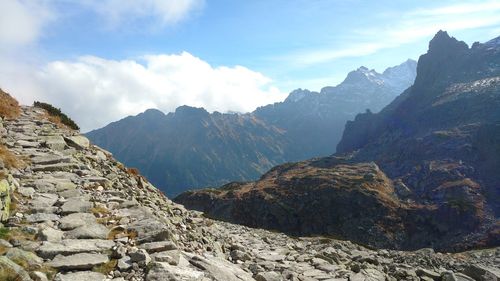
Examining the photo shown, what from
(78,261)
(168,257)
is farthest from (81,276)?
(168,257)

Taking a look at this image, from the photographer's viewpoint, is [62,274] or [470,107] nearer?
[62,274]

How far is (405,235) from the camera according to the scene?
322 ft

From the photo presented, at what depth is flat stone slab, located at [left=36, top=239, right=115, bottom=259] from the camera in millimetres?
9906

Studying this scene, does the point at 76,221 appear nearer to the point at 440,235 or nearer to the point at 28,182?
the point at 28,182

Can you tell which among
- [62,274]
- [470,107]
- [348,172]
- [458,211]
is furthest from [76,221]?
[470,107]

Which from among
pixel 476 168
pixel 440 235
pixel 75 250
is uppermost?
pixel 75 250

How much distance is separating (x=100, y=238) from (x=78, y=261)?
1.73 meters

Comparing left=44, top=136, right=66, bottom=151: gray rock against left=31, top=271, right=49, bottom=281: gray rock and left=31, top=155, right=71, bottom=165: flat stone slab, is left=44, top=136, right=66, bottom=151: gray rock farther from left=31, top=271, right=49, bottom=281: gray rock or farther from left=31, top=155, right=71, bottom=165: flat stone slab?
left=31, top=271, right=49, bottom=281: gray rock

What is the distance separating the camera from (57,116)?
37812mm

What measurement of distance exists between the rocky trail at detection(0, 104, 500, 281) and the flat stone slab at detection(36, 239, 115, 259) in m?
0.02

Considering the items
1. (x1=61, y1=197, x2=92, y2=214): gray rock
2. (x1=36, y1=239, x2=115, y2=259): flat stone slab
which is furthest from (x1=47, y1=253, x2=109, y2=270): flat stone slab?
(x1=61, y1=197, x2=92, y2=214): gray rock

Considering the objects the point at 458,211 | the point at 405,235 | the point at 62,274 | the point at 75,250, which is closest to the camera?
the point at 62,274

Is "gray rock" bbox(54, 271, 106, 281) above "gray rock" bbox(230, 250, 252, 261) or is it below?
above

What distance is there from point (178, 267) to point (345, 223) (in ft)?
313
